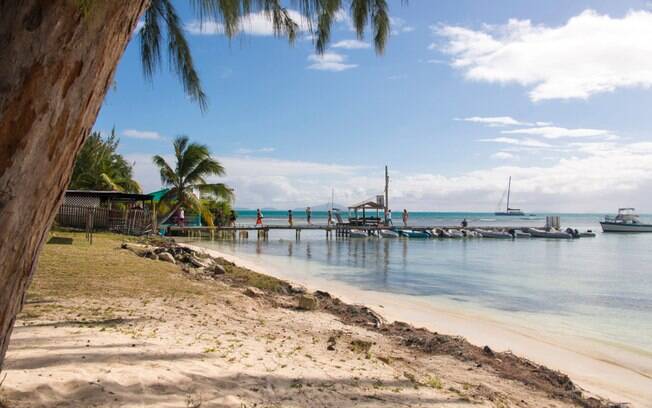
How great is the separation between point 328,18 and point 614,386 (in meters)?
5.98

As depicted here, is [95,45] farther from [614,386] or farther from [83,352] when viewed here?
[614,386]

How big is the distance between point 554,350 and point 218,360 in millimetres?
6389

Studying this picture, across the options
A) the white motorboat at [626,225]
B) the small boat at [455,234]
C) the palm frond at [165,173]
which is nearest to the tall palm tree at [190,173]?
the palm frond at [165,173]

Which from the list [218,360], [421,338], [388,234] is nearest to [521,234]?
[388,234]

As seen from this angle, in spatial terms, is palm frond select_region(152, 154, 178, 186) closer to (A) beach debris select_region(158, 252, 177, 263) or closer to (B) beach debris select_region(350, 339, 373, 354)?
(A) beach debris select_region(158, 252, 177, 263)

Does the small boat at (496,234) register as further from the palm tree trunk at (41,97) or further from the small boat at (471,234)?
the palm tree trunk at (41,97)

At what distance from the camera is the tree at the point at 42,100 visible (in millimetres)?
1777

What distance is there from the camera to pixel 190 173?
30000mm

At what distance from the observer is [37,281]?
831 centimetres

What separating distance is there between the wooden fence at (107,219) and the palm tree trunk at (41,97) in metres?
21.5

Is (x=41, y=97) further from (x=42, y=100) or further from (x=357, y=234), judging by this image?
(x=357, y=234)

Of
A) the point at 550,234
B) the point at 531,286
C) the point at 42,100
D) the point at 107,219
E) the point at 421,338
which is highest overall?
the point at 42,100

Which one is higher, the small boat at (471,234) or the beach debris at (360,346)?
the small boat at (471,234)

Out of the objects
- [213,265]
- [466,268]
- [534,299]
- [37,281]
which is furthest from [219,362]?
[466,268]
